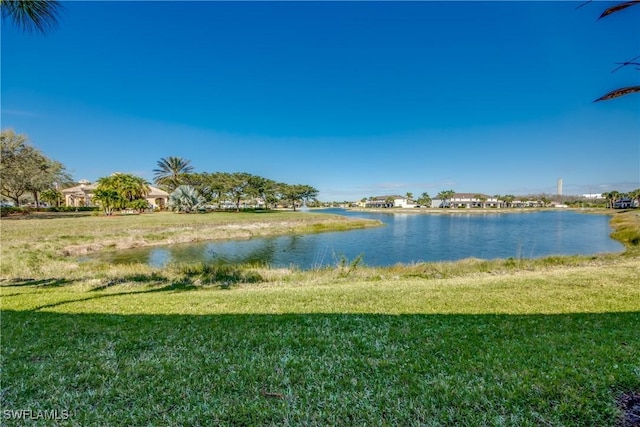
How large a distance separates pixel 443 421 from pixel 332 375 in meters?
1.31

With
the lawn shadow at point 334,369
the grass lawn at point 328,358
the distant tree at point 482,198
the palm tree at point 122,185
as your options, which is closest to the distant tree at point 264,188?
the palm tree at point 122,185

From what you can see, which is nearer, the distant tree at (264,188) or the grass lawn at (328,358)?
the grass lawn at (328,358)

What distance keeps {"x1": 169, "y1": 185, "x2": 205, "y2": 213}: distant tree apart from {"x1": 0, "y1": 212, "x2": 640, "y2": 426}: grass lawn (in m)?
55.0

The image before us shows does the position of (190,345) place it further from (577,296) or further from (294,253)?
(294,253)

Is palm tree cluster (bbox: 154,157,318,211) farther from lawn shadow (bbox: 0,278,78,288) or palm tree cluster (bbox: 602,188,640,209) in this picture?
palm tree cluster (bbox: 602,188,640,209)

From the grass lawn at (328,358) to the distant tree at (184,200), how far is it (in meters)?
55.0

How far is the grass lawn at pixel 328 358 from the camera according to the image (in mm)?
2873

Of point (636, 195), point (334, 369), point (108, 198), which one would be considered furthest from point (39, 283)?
point (636, 195)

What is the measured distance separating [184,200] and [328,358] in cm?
6223

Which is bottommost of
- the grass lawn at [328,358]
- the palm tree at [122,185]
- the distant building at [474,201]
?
the grass lawn at [328,358]

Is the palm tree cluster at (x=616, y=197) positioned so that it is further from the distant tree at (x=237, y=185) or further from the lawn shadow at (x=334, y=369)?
the lawn shadow at (x=334, y=369)

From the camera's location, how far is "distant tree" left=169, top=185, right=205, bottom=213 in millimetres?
59156

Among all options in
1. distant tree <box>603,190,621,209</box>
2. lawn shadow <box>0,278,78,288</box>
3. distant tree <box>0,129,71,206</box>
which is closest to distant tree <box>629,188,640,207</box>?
distant tree <box>603,190,621,209</box>

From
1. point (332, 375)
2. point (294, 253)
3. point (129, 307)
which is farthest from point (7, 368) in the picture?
point (294, 253)
